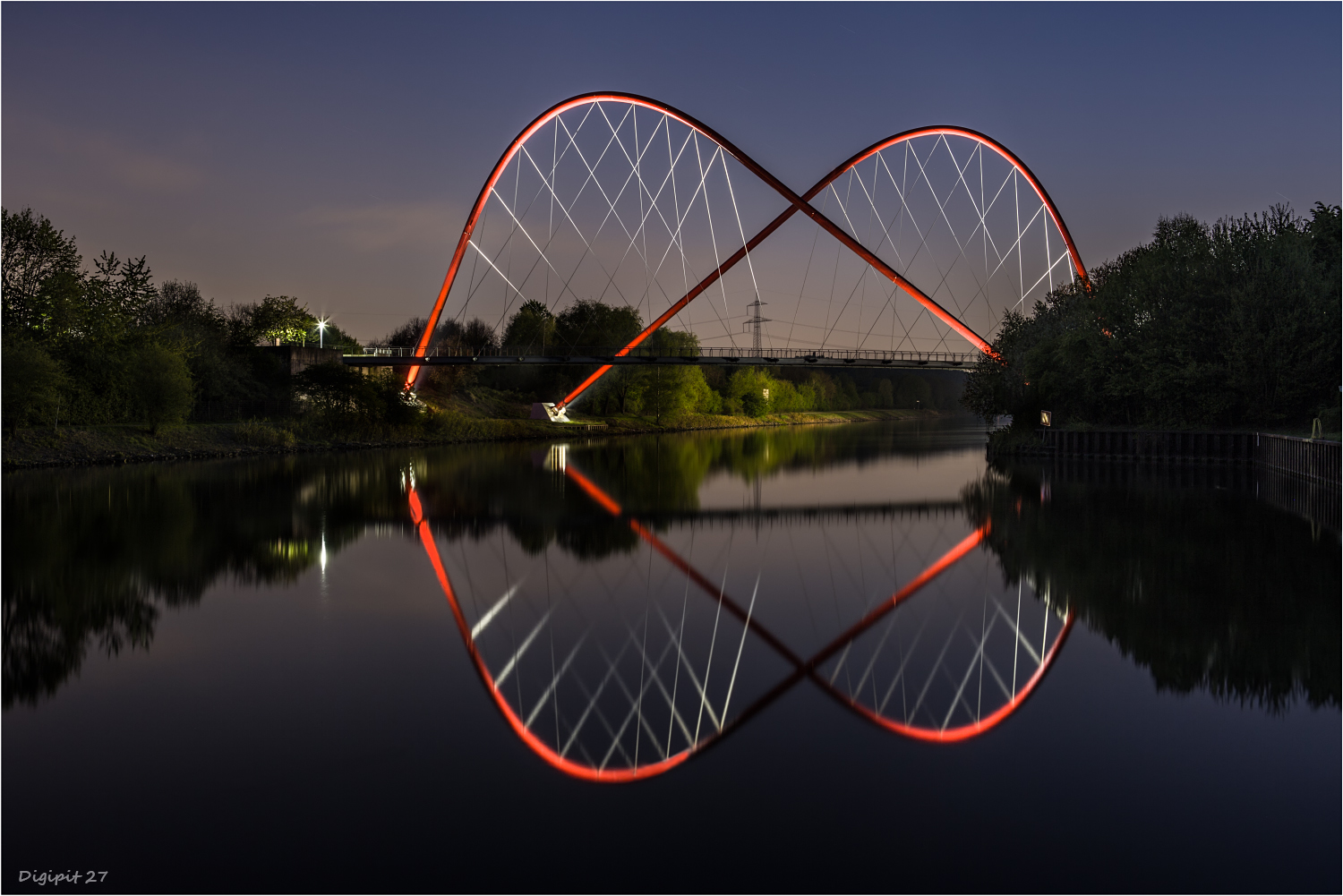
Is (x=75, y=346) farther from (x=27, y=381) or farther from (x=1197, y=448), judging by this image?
(x=1197, y=448)

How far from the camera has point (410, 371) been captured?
64375 mm

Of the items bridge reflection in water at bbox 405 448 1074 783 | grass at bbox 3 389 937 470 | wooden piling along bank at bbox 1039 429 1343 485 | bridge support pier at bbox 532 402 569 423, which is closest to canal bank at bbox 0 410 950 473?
grass at bbox 3 389 937 470

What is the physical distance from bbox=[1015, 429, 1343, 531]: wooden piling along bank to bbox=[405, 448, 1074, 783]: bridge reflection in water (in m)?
9.99

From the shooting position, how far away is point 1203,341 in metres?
37.9

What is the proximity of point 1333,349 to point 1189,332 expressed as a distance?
182 inches

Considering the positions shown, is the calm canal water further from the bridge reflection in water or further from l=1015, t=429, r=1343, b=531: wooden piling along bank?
l=1015, t=429, r=1343, b=531: wooden piling along bank

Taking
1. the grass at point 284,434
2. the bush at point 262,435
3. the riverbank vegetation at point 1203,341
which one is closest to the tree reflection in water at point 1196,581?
the riverbank vegetation at point 1203,341

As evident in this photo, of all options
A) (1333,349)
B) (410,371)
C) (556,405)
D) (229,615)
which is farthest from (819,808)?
(556,405)

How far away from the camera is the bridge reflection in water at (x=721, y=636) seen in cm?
729

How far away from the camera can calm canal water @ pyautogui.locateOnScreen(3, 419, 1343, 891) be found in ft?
17.0

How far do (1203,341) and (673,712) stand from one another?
36.9 metres

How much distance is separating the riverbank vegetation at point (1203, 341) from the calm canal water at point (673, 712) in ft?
74.3

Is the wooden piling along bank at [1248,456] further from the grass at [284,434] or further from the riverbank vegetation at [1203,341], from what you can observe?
the grass at [284,434]

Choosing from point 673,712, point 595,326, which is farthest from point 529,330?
point 673,712
